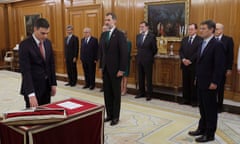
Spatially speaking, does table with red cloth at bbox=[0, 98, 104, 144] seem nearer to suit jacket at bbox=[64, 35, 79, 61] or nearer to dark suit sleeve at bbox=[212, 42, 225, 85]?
dark suit sleeve at bbox=[212, 42, 225, 85]

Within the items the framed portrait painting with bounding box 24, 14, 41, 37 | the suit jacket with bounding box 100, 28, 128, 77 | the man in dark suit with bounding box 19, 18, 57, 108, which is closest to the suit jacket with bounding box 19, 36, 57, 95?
the man in dark suit with bounding box 19, 18, 57, 108

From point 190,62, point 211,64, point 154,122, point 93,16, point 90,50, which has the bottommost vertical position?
point 154,122

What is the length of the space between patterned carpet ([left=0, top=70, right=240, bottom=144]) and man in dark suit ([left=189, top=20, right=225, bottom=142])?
1.42ft

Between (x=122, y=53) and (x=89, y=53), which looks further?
(x=89, y=53)

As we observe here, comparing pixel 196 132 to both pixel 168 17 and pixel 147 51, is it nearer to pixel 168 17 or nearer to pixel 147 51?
pixel 147 51

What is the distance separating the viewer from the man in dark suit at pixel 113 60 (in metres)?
3.67

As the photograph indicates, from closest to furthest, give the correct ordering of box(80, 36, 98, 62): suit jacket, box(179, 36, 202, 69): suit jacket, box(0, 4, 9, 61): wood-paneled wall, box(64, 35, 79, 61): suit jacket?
box(179, 36, 202, 69): suit jacket → box(80, 36, 98, 62): suit jacket → box(64, 35, 79, 61): suit jacket → box(0, 4, 9, 61): wood-paneled wall

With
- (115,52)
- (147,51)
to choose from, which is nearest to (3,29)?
(147,51)

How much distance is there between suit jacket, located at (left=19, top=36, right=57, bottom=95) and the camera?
→ 260 centimetres

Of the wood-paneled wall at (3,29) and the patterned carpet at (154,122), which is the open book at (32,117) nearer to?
the patterned carpet at (154,122)

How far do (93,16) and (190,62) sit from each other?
4.09 meters

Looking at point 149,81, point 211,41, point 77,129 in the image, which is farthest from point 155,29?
point 77,129

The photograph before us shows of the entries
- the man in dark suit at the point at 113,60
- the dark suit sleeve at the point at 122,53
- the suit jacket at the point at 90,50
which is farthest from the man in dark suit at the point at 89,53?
the dark suit sleeve at the point at 122,53

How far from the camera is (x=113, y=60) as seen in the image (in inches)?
146
